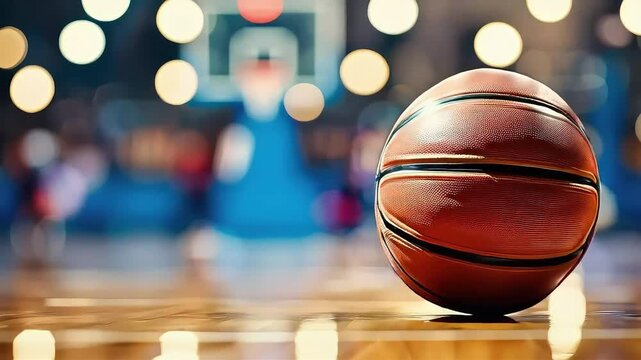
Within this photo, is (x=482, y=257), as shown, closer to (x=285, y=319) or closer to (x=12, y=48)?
(x=285, y=319)

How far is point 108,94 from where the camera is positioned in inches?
459

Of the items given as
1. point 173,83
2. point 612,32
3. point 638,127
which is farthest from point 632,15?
point 173,83

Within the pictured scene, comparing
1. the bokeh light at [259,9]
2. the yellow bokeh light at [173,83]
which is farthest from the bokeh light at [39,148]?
the bokeh light at [259,9]

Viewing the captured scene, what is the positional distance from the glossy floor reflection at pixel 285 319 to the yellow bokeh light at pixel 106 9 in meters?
7.81

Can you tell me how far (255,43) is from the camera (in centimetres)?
939

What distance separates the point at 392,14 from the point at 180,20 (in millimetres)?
2432

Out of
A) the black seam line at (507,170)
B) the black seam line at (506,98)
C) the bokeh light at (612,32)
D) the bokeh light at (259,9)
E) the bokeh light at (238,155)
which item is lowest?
the black seam line at (507,170)

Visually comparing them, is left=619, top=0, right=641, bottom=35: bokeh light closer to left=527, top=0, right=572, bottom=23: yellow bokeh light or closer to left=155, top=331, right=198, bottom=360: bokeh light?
left=527, top=0, right=572, bottom=23: yellow bokeh light

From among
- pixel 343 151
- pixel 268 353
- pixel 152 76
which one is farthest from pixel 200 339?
pixel 152 76

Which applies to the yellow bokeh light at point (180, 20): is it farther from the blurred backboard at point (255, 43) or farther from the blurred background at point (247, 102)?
the blurred backboard at point (255, 43)

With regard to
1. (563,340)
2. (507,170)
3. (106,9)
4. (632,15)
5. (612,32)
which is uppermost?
(106,9)

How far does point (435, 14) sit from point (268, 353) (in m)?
11.0

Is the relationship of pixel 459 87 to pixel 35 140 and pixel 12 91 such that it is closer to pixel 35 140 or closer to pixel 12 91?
pixel 35 140

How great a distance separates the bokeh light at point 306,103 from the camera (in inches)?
429
